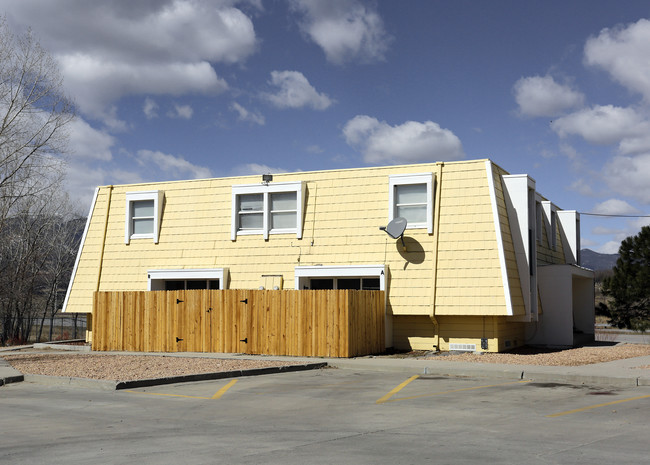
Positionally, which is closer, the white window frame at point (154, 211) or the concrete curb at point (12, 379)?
the concrete curb at point (12, 379)

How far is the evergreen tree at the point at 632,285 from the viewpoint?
35.8 metres

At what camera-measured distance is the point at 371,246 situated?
22.3 meters

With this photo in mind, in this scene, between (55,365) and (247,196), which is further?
(247,196)

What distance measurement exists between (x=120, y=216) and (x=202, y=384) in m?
13.5

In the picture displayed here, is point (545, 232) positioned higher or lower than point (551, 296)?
higher

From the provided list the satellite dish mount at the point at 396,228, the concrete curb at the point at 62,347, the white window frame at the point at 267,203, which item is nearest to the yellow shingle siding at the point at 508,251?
the satellite dish mount at the point at 396,228

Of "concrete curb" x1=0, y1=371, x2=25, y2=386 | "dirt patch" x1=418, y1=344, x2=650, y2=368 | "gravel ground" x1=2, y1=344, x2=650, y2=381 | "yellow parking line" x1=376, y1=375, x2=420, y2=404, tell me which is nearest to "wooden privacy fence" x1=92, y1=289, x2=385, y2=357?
"gravel ground" x1=2, y1=344, x2=650, y2=381

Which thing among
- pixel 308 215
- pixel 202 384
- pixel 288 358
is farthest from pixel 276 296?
pixel 202 384

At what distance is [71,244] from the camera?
4719 centimetres

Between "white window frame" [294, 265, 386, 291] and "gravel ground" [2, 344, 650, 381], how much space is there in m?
2.72

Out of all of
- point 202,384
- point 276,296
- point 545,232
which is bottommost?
point 202,384

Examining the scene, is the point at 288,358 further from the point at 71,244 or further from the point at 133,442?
the point at 71,244

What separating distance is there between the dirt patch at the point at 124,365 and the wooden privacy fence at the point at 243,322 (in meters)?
1.73

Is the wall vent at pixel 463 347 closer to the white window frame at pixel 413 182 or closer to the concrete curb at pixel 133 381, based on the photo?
the white window frame at pixel 413 182
